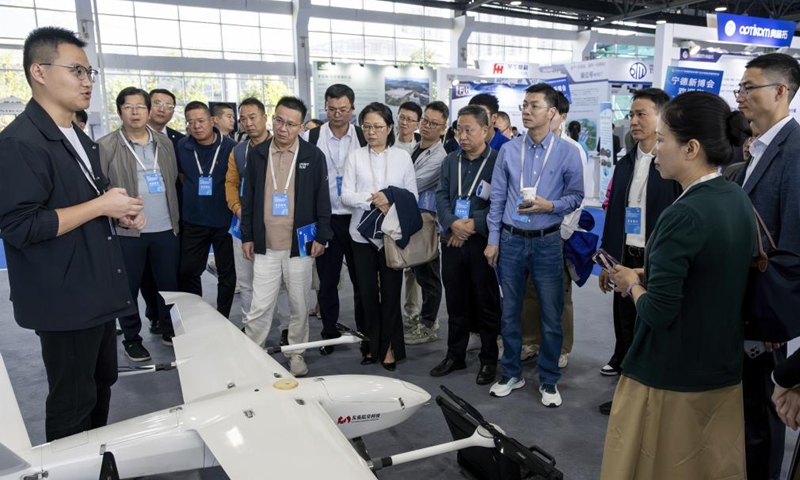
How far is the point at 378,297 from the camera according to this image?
12.5 ft

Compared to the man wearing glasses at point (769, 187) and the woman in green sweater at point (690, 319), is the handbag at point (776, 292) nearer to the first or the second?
the woman in green sweater at point (690, 319)

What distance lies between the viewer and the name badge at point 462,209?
341 cm

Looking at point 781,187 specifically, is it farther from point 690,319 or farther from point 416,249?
point 416,249

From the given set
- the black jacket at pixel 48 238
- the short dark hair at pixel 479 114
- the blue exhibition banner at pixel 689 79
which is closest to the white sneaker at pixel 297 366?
the black jacket at pixel 48 238

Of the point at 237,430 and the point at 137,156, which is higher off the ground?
the point at 137,156

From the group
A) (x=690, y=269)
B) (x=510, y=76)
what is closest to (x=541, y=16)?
(x=510, y=76)

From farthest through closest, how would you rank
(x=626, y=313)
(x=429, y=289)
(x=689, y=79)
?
(x=689, y=79) < (x=429, y=289) < (x=626, y=313)

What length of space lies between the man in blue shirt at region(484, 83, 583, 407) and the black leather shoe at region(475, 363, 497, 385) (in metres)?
0.39

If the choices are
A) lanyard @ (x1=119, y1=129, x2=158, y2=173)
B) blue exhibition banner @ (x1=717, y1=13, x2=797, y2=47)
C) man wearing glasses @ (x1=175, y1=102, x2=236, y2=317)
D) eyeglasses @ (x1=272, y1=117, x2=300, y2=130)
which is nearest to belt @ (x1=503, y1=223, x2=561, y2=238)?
eyeglasses @ (x1=272, y1=117, x2=300, y2=130)

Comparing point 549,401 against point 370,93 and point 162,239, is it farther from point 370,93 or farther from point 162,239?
point 370,93

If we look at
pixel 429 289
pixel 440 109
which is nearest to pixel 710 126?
pixel 440 109

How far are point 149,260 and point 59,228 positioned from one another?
2.39 m

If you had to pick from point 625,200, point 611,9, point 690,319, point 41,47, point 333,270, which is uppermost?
point 611,9

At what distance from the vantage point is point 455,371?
12.3ft
